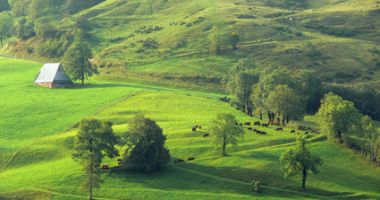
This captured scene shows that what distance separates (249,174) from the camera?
112 meters

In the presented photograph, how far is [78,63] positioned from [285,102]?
65.3m

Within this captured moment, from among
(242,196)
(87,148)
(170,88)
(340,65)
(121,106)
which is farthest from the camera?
(340,65)

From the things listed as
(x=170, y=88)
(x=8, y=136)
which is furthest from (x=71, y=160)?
(x=170, y=88)

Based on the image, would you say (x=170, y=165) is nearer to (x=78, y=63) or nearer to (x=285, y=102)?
(x=285, y=102)

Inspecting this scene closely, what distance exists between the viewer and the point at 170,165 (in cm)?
11600

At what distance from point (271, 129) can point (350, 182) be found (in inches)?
1062

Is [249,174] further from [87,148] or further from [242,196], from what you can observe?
[87,148]

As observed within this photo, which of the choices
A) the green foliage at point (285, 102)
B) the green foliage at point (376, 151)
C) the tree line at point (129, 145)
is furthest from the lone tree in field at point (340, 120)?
the tree line at point (129, 145)

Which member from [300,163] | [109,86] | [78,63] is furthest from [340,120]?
[78,63]

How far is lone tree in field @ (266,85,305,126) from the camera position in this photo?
141500mm

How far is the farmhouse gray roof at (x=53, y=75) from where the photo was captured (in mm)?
179750

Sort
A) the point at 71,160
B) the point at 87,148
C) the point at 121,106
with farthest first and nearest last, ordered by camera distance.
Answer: the point at 121,106 → the point at 71,160 → the point at 87,148

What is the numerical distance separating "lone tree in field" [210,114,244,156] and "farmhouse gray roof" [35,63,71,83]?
71849 mm

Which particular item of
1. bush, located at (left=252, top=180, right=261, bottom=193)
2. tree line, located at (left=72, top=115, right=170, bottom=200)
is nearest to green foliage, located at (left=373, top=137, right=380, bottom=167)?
bush, located at (left=252, top=180, right=261, bottom=193)
